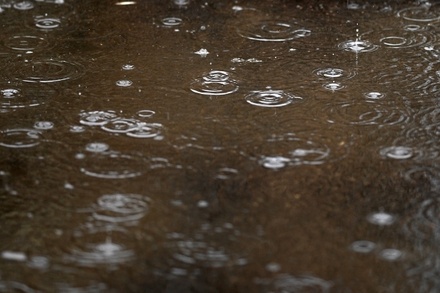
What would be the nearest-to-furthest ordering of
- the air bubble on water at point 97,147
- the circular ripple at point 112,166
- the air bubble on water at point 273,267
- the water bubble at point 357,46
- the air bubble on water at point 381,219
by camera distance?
the air bubble on water at point 273,267, the air bubble on water at point 381,219, the circular ripple at point 112,166, the air bubble on water at point 97,147, the water bubble at point 357,46

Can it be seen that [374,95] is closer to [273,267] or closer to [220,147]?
[220,147]

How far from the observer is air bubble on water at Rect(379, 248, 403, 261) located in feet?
5.22

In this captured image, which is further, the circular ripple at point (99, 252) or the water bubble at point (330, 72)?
the water bubble at point (330, 72)

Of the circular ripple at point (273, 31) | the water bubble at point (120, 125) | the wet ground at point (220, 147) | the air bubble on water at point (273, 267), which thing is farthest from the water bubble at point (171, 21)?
the air bubble on water at point (273, 267)

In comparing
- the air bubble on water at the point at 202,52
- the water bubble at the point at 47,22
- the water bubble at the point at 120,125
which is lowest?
the water bubble at the point at 120,125

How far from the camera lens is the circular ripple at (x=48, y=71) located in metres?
2.40

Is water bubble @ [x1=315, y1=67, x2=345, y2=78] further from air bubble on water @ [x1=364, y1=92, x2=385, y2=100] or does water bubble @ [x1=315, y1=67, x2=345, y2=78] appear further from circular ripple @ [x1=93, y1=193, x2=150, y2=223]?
circular ripple @ [x1=93, y1=193, x2=150, y2=223]

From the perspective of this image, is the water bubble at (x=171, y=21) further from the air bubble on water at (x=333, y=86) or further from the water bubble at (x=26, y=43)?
A: the air bubble on water at (x=333, y=86)

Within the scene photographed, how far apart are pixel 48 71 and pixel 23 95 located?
0.18 metres

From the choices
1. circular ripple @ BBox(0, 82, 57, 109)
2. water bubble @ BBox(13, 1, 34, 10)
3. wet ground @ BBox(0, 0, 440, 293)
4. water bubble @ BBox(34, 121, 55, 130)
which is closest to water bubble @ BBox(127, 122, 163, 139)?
wet ground @ BBox(0, 0, 440, 293)

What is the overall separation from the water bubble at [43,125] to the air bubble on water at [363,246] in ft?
3.01

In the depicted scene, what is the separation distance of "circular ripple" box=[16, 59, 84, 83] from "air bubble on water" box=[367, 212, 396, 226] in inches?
43.3

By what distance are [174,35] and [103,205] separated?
110 centimetres

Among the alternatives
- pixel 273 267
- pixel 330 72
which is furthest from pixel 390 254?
pixel 330 72
